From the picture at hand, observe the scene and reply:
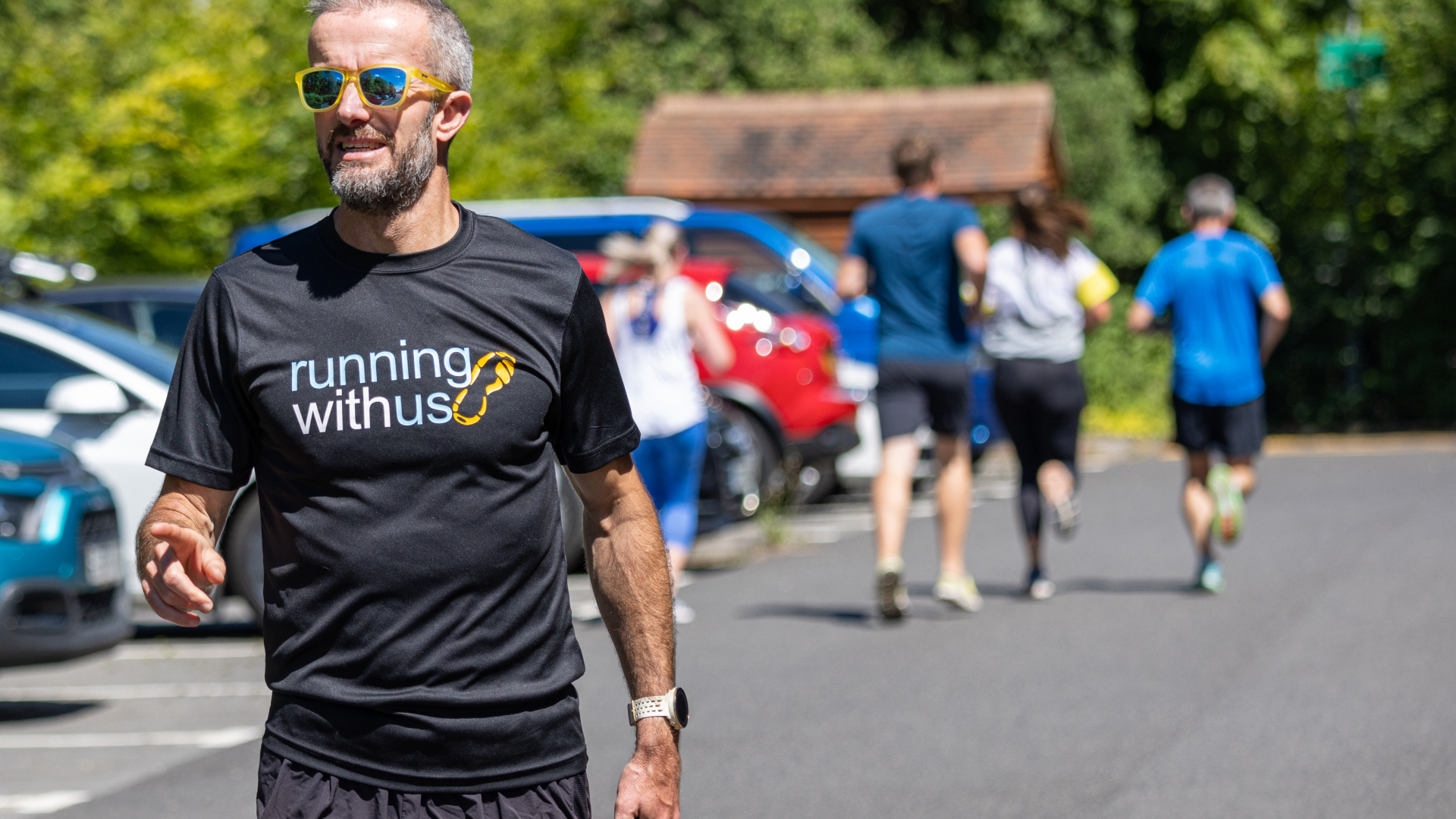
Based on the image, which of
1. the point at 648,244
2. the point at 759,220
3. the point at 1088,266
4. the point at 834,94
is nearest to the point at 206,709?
the point at 648,244

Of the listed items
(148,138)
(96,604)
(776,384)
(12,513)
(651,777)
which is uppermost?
(148,138)

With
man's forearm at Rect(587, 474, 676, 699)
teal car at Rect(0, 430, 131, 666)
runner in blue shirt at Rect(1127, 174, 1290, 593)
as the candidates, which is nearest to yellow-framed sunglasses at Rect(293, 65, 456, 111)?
man's forearm at Rect(587, 474, 676, 699)

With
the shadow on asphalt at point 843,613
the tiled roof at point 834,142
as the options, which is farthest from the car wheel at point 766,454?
the tiled roof at point 834,142

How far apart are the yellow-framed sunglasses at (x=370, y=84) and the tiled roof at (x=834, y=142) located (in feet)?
74.5

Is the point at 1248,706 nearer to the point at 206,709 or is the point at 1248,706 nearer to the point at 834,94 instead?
the point at 206,709

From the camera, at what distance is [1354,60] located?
25297mm

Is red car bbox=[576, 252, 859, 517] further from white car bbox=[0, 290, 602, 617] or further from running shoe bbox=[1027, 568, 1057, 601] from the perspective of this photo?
white car bbox=[0, 290, 602, 617]

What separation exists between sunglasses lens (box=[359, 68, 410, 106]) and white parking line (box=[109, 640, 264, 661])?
242 inches

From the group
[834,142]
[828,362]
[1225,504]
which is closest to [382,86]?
[1225,504]

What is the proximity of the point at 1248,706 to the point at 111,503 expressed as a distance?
447 cm

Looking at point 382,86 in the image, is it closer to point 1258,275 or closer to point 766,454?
point 1258,275

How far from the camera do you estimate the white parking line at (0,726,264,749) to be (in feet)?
21.7

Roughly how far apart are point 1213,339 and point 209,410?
23.5 ft

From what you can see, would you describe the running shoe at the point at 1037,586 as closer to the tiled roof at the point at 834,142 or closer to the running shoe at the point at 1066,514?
the running shoe at the point at 1066,514
